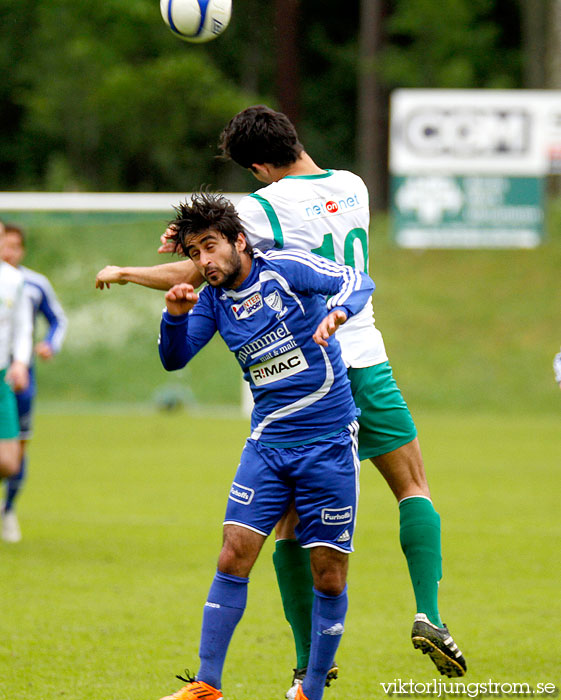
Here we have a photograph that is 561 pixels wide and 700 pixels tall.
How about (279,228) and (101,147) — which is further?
(101,147)

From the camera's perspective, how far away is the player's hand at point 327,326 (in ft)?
12.9

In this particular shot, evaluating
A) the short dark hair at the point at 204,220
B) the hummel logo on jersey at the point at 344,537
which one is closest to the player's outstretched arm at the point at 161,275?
the short dark hair at the point at 204,220

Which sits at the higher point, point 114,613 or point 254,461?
point 254,461

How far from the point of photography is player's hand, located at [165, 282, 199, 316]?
401cm

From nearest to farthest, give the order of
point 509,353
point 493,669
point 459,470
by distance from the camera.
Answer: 1. point 493,669
2. point 459,470
3. point 509,353

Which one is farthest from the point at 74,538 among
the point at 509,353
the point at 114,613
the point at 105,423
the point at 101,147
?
the point at 101,147

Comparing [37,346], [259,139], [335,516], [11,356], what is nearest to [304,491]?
[335,516]

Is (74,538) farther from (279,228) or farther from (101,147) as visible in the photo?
(101,147)

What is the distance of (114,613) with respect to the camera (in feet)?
20.0

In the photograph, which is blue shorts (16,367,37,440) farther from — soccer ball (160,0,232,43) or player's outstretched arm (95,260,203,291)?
player's outstretched arm (95,260,203,291)

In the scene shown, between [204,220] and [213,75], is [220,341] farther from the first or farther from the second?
[204,220]

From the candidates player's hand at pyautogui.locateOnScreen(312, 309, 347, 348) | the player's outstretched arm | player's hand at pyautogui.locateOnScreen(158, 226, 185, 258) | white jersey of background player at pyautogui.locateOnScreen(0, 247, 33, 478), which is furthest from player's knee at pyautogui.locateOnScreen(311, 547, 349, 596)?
white jersey of background player at pyautogui.locateOnScreen(0, 247, 33, 478)

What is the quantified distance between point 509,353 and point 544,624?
14952 millimetres

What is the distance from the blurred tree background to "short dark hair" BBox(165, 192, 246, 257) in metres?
23.0
